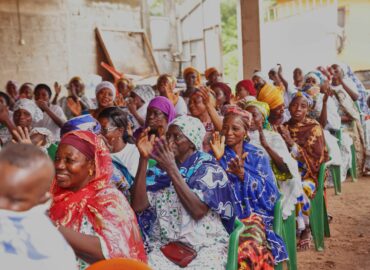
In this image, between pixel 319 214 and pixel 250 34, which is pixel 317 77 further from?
pixel 319 214

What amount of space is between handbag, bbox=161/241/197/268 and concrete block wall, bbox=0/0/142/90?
735cm

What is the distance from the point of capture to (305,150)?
493 cm

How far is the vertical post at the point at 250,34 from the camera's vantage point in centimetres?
977

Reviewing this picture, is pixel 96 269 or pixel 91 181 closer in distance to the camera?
pixel 96 269

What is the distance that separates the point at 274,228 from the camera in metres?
3.45

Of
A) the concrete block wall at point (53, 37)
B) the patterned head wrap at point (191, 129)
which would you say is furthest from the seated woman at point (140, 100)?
the concrete block wall at point (53, 37)

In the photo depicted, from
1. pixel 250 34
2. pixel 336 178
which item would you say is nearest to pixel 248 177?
pixel 336 178

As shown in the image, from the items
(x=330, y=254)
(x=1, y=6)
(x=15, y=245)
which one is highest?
(x=1, y=6)

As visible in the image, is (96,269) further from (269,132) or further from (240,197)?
(269,132)

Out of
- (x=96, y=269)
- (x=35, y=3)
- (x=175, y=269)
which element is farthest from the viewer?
(x=35, y=3)

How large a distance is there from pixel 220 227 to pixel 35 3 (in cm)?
847

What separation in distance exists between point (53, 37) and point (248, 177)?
8047 millimetres

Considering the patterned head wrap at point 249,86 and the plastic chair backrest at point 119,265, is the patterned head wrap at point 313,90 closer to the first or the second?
the patterned head wrap at point 249,86

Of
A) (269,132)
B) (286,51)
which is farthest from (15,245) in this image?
(286,51)
